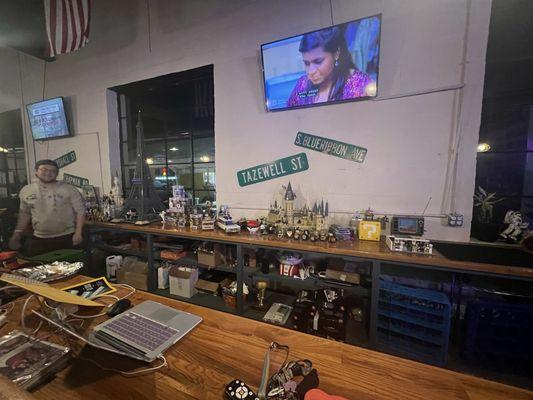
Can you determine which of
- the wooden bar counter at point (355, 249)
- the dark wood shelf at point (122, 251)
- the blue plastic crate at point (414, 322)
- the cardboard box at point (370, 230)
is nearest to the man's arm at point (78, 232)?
the dark wood shelf at point (122, 251)

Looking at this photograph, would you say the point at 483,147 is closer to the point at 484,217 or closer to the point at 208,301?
the point at 484,217

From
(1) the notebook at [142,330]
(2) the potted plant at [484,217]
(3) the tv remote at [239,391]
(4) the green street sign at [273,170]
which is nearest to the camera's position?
Answer: (3) the tv remote at [239,391]

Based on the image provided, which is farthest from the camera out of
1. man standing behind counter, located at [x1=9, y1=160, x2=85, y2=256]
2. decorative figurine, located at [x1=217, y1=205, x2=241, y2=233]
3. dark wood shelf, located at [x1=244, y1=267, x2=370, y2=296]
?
man standing behind counter, located at [x1=9, y1=160, x2=85, y2=256]

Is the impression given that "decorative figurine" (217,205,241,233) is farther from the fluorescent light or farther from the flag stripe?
the flag stripe

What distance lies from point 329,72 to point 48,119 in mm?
4394

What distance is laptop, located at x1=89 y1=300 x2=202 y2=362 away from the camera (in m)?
0.71

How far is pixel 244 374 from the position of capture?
0.64 m

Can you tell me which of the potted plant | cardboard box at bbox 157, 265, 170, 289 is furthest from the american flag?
the potted plant

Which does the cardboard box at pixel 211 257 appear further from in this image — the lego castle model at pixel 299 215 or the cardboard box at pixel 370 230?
the cardboard box at pixel 370 230

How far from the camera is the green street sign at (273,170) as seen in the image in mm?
2189

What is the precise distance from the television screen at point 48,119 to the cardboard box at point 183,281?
3.06 m

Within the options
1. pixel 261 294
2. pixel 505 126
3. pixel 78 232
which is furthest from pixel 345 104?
pixel 78 232

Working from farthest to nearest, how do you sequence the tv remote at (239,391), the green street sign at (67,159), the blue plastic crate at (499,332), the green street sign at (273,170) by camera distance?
the green street sign at (67,159)
the green street sign at (273,170)
the blue plastic crate at (499,332)
the tv remote at (239,391)

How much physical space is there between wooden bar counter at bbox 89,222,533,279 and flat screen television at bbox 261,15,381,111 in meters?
1.26
